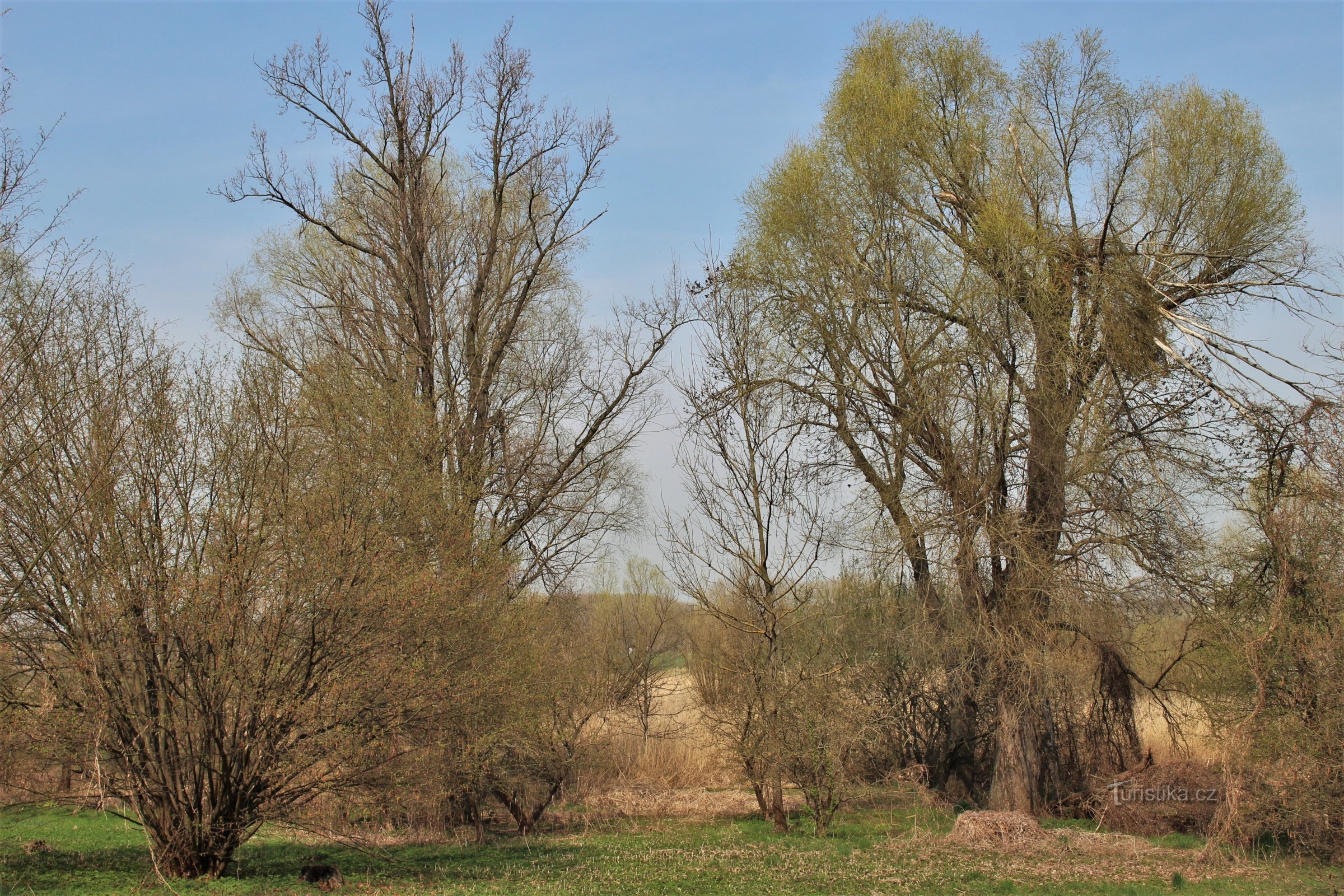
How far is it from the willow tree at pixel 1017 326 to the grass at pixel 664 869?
3.35 metres

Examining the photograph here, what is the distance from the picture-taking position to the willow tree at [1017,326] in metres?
14.7

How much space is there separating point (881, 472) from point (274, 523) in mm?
11132

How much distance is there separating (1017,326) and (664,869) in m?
10.1

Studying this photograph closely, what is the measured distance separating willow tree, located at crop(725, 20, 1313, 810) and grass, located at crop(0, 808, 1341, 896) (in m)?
3.35

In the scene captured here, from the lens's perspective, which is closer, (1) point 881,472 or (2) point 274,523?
(2) point 274,523

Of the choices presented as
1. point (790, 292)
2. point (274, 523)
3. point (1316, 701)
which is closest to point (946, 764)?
point (1316, 701)

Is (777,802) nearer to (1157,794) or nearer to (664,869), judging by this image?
(664,869)

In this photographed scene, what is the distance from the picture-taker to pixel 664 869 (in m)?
11.7

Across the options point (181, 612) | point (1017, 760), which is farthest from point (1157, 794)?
point (181, 612)

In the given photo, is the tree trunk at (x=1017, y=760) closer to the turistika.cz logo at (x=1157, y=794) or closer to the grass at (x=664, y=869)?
the turistika.cz logo at (x=1157, y=794)

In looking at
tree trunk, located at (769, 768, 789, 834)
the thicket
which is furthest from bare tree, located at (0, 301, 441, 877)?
tree trunk, located at (769, 768, 789, 834)

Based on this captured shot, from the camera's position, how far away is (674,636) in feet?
84.0

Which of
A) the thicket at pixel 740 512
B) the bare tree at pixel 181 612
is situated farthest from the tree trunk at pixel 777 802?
the bare tree at pixel 181 612

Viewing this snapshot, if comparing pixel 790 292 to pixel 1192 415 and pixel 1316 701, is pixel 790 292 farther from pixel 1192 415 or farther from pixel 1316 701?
pixel 1316 701
